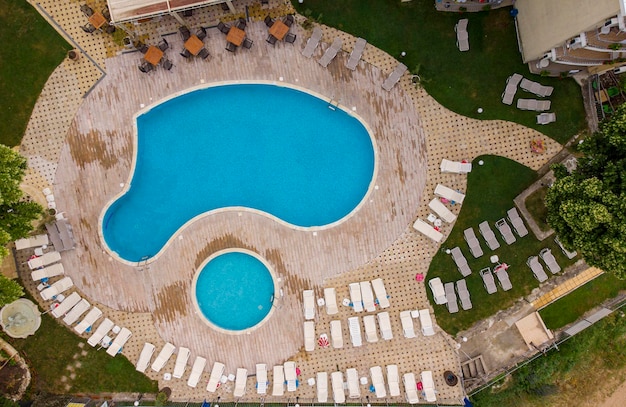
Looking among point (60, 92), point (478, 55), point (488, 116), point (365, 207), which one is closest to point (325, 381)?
point (365, 207)

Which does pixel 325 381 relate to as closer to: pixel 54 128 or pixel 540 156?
pixel 540 156

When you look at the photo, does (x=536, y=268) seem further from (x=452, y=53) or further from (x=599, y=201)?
(x=452, y=53)

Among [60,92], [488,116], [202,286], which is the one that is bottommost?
[202,286]

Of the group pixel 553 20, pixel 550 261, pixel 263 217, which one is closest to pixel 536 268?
pixel 550 261

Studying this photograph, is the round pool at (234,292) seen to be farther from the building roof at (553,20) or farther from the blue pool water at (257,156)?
the building roof at (553,20)

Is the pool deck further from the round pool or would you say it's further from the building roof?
the building roof

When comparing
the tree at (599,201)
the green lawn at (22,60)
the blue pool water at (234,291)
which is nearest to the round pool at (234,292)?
the blue pool water at (234,291)

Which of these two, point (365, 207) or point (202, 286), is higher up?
point (365, 207)
